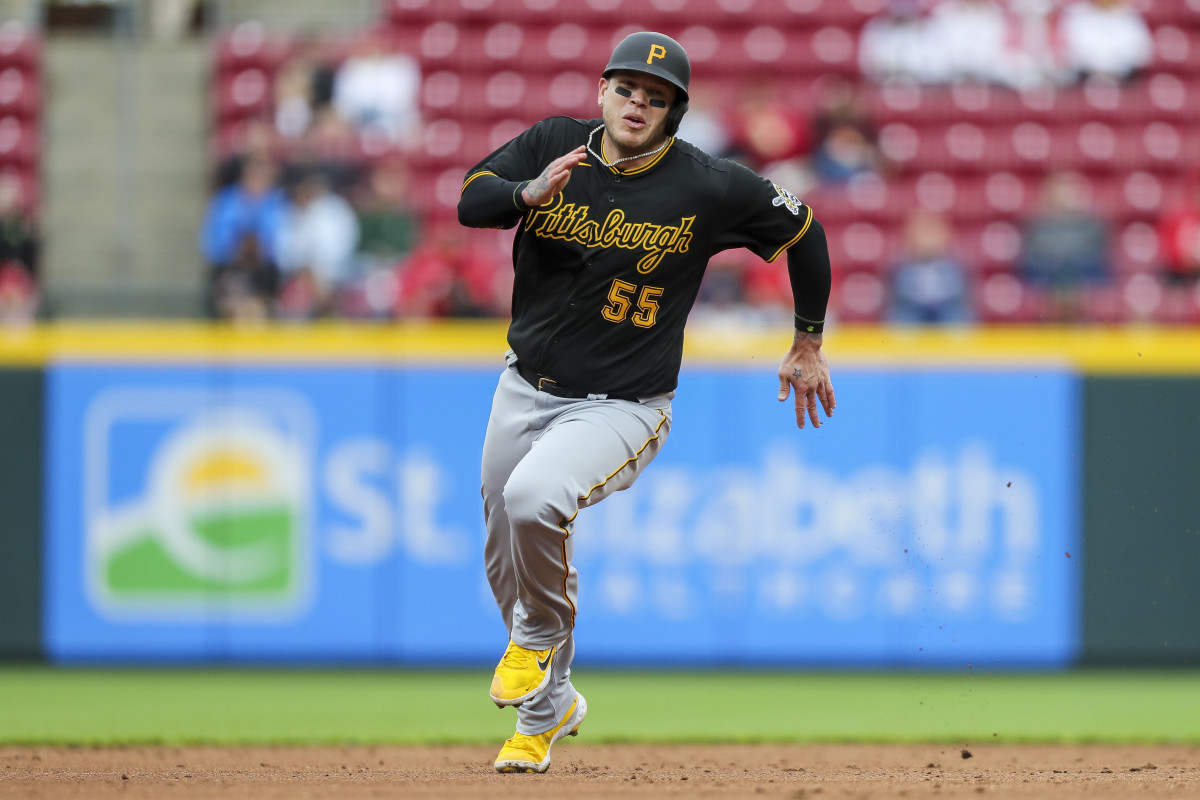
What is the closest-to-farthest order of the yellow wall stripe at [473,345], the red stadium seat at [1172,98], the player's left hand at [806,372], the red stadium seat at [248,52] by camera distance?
the player's left hand at [806,372], the yellow wall stripe at [473,345], the red stadium seat at [1172,98], the red stadium seat at [248,52]

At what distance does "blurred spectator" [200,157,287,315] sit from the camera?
33.0ft

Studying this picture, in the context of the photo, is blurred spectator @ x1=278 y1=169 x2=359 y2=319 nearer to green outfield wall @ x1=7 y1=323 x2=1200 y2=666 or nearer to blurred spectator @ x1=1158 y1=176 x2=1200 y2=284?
green outfield wall @ x1=7 y1=323 x2=1200 y2=666

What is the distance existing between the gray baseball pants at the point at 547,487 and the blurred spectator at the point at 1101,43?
26.8ft

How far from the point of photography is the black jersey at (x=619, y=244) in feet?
16.3

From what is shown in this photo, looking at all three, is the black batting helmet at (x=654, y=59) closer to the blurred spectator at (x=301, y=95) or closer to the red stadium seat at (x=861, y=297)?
the red stadium seat at (x=861, y=297)

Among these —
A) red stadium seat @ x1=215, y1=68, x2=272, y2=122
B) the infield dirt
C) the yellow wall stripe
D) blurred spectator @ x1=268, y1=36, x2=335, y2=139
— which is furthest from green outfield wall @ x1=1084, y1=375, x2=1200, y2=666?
red stadium seat @ x1=215, y1=68, x2=272, y2=122

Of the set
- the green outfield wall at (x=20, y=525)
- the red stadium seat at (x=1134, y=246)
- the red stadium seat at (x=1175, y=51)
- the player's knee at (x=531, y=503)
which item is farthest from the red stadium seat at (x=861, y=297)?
the player's knee at (x=531, y=503)

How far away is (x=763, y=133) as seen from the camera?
1121 centimetres

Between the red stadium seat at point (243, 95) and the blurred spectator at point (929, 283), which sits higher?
the red stadium seat at point (243, 95)

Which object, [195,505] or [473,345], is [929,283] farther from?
[195,505]

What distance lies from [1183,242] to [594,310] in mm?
6798

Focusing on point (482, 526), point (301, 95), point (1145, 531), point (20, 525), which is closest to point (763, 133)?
point (301, 95)

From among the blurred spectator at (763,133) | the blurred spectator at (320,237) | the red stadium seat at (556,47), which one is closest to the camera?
the blurred spectator at (320,237)

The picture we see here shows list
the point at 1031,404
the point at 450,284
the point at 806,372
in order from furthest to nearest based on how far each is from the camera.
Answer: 1. the point at 450,284
2. the point at 1031,404
3. the point at 806,372
